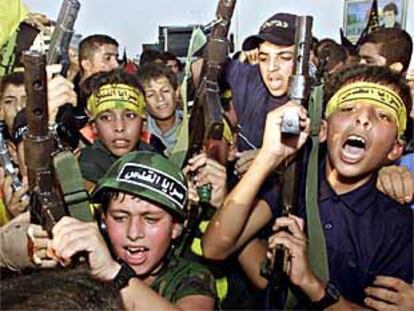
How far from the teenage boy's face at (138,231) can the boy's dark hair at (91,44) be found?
3.30 meters

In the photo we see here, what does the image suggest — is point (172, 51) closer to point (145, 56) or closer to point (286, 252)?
point (145, 56)

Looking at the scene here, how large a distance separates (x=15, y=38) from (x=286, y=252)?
1377 millimetres

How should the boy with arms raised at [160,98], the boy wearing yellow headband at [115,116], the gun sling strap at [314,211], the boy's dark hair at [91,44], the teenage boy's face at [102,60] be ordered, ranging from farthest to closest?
the boy's dark hair at [91,44] → the teenage boy's face at [102,60] → the boy with arms raised at [160,98] → the boy wearing yellow headband at [115,116] → the gun sling strap at [314,211]

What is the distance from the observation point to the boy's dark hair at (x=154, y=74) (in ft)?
14.4

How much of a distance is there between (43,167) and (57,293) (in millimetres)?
788

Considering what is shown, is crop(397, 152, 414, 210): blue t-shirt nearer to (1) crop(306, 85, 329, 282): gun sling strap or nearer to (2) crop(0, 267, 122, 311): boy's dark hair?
(1) crop(306, 85, 329, 282): gun sling strap

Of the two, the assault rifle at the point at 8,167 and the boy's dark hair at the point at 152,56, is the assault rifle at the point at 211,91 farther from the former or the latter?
the boy's dark hair at the point at 152,56

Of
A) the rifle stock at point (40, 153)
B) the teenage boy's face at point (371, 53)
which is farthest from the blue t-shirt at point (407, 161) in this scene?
the rifle stock at point (40, 153)

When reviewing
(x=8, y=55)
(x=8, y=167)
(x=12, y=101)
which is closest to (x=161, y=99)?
(x=12, y=101)

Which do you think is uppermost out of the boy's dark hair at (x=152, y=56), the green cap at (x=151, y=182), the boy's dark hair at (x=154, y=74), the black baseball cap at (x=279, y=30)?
the black baseball cap at (x=279, y=30)

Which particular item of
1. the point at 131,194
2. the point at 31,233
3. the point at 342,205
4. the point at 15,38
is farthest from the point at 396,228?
the point at 15,38

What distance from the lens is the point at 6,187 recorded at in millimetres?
2244

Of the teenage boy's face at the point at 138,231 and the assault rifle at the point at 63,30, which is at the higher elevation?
the assault rifle at the point at 63,30

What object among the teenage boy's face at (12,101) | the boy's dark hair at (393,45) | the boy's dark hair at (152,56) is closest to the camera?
the teenage boy's face at (12,101)
